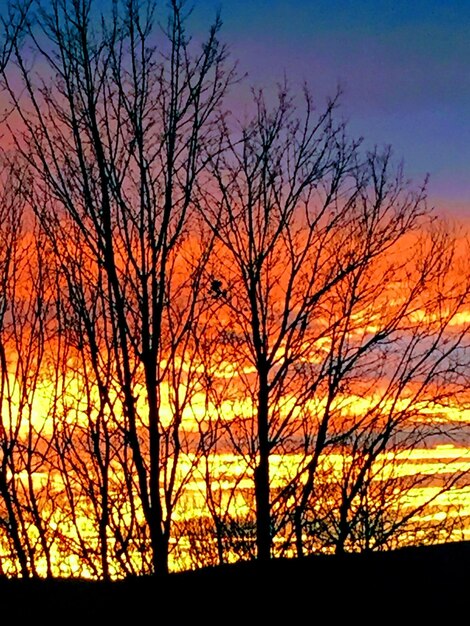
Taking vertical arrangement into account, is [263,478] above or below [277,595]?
above

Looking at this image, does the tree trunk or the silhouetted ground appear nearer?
the silhouetted ground

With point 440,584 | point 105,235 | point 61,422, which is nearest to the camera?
point 440,584

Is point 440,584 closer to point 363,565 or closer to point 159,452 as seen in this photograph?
point 363,565

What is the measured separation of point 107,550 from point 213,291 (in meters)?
5.04

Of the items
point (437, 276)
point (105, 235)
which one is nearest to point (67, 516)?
point (105, 235)

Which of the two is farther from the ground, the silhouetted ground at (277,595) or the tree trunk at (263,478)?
the tree trunk at (263,478)

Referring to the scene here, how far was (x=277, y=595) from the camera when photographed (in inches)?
351

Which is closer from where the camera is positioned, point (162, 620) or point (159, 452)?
point (162, 620)

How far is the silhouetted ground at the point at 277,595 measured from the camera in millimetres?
8531

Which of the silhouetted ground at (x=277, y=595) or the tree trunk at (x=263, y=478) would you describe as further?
the tree trunk at (x=263, y=478)

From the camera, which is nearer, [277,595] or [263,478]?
[277,595]

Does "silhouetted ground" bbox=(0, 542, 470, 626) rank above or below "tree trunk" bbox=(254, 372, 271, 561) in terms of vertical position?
below

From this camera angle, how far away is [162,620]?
857cm

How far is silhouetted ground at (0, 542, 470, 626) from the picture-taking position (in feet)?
28.0
